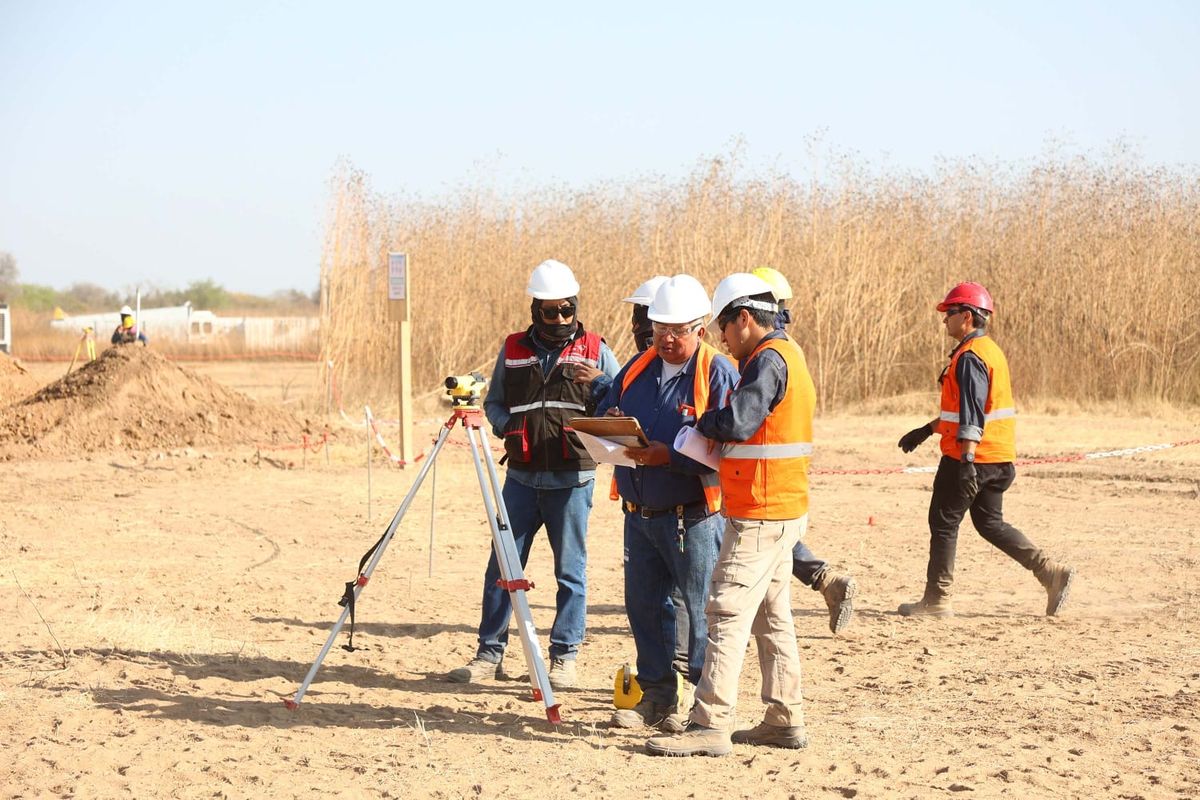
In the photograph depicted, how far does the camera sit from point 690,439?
17.1ft

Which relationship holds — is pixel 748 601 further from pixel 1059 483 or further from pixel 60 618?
pixel 1059 483

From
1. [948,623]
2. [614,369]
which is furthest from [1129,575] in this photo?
[614,369]

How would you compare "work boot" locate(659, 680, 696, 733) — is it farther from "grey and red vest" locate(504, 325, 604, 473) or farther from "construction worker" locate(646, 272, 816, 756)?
"grey and red vest" locate(504, 325, 604, 473)

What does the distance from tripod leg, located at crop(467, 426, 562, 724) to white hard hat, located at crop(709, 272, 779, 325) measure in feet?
4.04

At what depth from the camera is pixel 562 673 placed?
638cm

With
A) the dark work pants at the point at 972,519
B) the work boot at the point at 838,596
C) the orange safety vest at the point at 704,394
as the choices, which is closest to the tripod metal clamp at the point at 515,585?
the orange safety vest at the point at 704,394

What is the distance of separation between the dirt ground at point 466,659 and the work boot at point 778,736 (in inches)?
2.9

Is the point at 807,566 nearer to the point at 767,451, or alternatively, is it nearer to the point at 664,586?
the point at 664,586

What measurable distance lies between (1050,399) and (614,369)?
16.6 meters

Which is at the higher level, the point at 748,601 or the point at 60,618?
the point at 748,601

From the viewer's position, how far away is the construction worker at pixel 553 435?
6250mm

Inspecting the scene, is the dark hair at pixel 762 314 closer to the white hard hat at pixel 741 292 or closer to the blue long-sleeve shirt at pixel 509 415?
the white hard hat at pixel 741 292

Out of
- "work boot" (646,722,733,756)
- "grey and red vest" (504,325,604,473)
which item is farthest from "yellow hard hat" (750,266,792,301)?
"work boot" (646,722,733,756)

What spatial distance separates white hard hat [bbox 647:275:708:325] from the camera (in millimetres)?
5387
